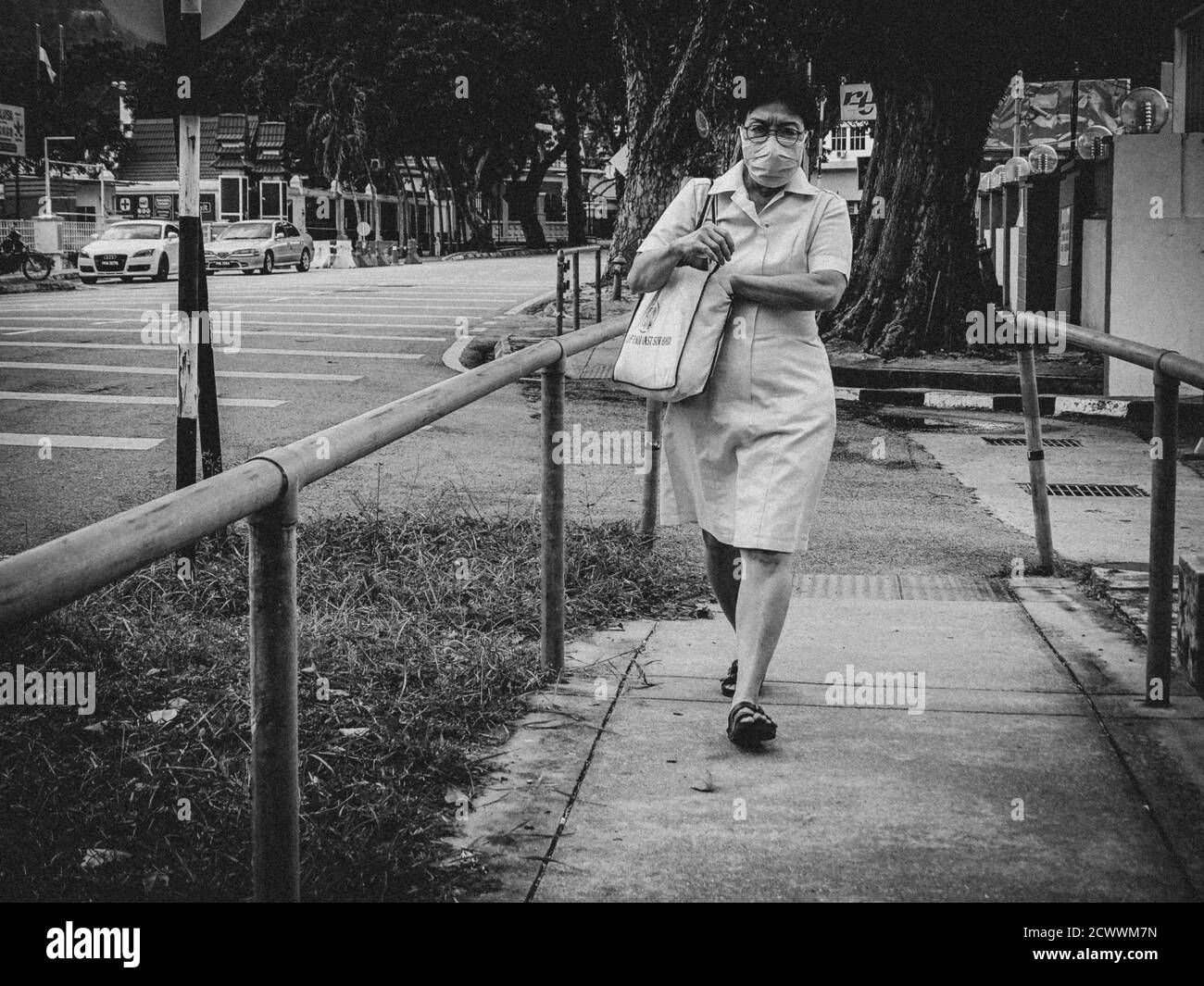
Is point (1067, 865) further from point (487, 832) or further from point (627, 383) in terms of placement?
point (627, 383)

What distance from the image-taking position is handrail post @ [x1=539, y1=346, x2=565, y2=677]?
466 centimetres

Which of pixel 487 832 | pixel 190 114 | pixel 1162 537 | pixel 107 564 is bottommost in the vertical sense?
pixel 487 832

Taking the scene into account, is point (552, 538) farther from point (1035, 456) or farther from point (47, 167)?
point (47, 167)

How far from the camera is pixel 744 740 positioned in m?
3.94

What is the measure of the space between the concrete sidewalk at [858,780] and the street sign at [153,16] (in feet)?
9.32

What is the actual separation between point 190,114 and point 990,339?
37.0 feet

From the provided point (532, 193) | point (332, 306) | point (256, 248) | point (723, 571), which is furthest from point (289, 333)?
point (532, 193)

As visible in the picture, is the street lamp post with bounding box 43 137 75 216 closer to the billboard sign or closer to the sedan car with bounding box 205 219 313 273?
the sedan car with bounding box 205 219 313 273

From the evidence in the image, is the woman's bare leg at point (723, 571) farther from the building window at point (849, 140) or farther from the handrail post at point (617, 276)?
the building window at point (849, 140)

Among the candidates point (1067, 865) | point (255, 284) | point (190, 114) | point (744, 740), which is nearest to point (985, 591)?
point (744, 740)

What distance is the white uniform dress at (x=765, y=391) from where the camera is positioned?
13.2ft

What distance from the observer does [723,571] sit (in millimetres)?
4453
